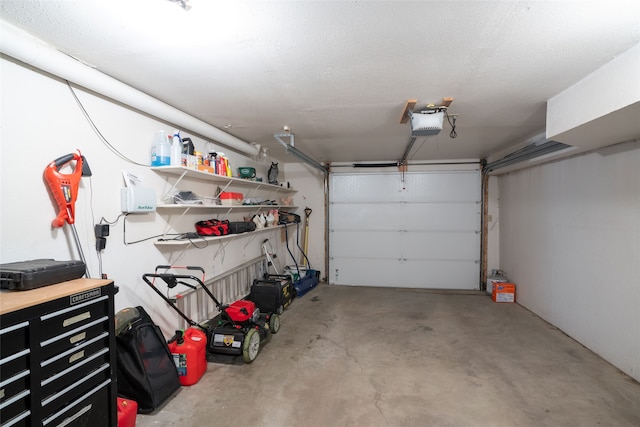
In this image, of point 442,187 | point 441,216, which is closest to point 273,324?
point 441,216

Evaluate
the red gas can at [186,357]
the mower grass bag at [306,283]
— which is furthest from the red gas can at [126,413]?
the mower grass bag at [306,283]

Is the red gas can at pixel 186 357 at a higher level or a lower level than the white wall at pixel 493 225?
lower

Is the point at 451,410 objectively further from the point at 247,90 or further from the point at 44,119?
the point at 44,119

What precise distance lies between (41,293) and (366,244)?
184 inches

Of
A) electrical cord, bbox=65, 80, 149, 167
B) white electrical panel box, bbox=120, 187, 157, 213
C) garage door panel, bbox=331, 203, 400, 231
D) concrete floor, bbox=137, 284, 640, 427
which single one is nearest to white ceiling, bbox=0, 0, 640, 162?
electrical cord, bbox=65, 80, 149, 167

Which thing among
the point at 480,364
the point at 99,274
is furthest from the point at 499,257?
the point at 99,274

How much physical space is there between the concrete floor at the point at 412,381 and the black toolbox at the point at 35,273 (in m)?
1.15

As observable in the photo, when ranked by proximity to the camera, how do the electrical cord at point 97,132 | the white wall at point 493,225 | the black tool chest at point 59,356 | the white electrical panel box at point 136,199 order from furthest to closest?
the white wall at point 493,225
the white electrical panel box at point 136,199
the electrical cord at point 97,132
the black tool chest at point 59,356

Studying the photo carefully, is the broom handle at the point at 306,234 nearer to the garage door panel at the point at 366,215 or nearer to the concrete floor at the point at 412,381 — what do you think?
the garage door panel at the point at 366,215

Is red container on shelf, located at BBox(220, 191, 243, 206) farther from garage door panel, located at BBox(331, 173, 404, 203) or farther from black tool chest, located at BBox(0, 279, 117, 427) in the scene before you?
garage door panel, located at BBox(331, 173, 404, 203)

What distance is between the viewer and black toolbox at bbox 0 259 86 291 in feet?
4.19

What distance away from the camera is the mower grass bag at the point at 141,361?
1844 millimetres

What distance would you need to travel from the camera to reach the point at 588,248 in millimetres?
2844

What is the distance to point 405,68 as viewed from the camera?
1.78 m
